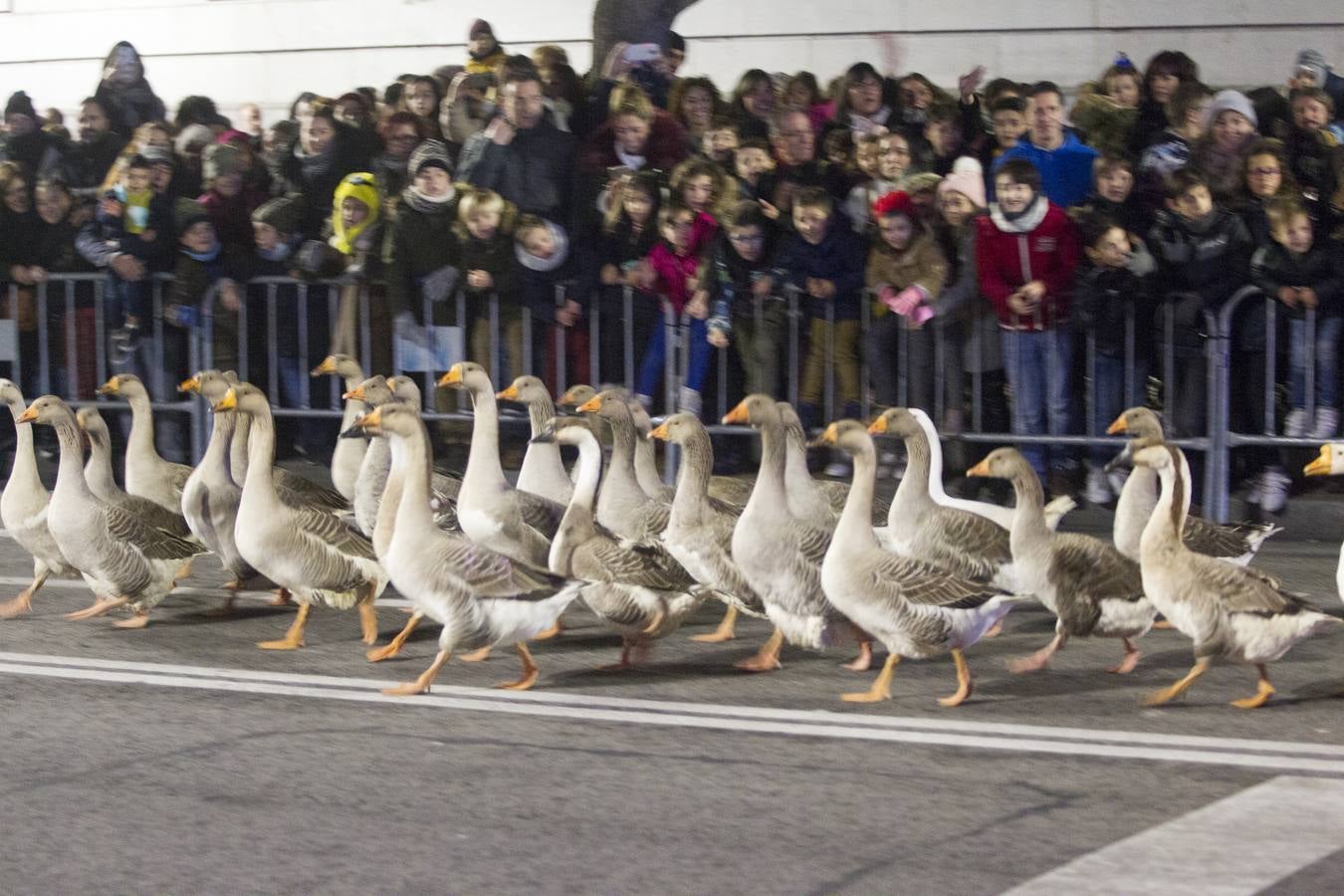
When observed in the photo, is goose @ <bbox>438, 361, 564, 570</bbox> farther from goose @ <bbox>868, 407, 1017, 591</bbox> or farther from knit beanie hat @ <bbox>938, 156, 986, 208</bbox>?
knit beanie hat @ <bbox>938, 156, 986, 208</bbox>

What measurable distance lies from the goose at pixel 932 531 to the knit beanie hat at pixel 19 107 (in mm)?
10020

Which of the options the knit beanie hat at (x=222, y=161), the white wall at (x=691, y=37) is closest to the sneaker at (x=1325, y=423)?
the white wall at (x=691, y=37)

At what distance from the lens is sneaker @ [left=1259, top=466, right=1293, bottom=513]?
12.0 metres

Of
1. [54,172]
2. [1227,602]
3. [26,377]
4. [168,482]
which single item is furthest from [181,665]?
[54,172]

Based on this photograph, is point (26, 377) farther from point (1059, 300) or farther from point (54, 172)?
point (1059, 300)

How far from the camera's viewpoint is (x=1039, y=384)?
12328 millimetres

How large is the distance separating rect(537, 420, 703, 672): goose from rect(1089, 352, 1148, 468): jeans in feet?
13.8

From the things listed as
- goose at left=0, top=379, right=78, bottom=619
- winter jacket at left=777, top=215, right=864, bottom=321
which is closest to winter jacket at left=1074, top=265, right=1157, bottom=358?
winter jacket at left=777, top=215, right=864, bottom=321

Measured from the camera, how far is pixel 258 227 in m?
14.3

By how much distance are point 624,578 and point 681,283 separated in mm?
4734

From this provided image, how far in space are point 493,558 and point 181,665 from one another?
1460mm

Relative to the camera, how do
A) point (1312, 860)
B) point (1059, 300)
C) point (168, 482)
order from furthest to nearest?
point (1059, 300) → point (168, 482) → point (1312, 860)

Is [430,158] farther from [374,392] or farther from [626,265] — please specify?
[374,392]

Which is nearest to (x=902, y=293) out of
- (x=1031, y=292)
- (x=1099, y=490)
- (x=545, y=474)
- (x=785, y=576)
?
(x=1031, y=292)
